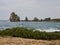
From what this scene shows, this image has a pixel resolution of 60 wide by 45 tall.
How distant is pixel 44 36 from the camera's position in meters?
17.2

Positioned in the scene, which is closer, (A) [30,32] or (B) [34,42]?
(B) [34,42]

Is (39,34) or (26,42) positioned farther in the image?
(39,34)

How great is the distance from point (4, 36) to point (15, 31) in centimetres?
90

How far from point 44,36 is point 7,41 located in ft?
10.3

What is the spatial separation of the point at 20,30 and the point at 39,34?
147 centimetres

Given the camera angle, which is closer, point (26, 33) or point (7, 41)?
point (7, 41)

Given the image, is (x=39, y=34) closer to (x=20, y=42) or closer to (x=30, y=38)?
(x=30, y=38)

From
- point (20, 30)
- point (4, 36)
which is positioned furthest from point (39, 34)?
point (4, 36)

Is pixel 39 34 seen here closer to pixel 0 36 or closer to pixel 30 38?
pixel 30 38

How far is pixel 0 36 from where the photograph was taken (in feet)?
57.5

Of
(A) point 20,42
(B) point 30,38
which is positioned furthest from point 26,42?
(B) point 30,38

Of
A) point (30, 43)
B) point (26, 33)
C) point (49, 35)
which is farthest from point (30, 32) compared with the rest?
point (30, 43)

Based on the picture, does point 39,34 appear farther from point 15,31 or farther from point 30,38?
point 15,31

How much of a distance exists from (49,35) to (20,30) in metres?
2.21
